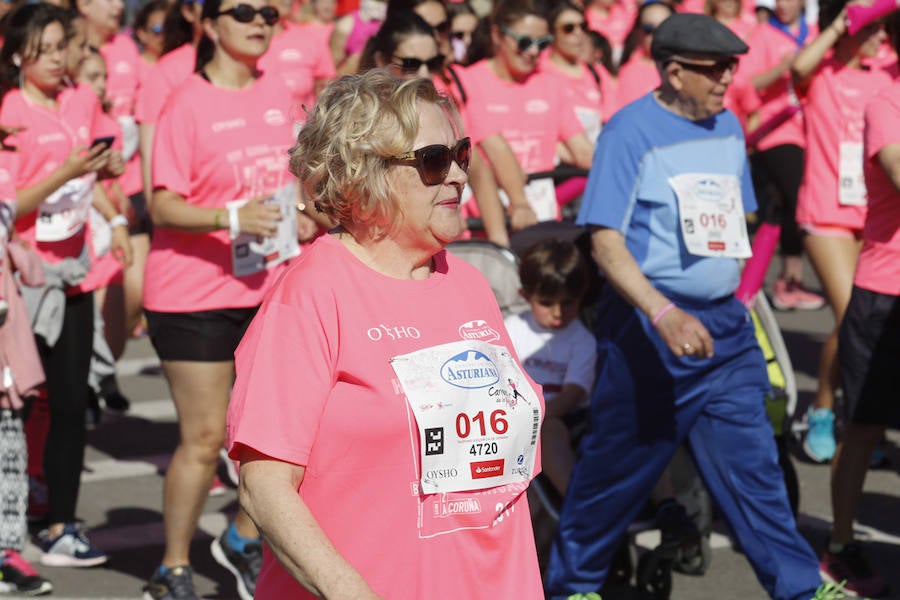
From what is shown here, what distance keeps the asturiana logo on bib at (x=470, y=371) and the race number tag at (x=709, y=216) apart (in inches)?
78.8

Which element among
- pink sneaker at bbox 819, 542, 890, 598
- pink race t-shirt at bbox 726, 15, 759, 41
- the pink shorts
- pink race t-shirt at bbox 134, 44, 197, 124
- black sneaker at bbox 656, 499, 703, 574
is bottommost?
pink sneaker at bbox 819, 542, 890, 598

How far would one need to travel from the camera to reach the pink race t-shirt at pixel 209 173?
5.61 m

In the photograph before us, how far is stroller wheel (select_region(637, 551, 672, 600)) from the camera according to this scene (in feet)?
18.0

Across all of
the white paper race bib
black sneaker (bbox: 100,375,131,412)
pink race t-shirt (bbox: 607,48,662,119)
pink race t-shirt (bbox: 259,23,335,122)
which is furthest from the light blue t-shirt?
pink race t-shirt (bbox: 259,23,335,122)

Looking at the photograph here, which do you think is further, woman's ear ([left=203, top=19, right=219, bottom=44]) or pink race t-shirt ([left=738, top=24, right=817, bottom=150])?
pink race t-shirt ([left=738, top=24, right=817, bottom=150])

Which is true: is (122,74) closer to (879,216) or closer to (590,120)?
(590,120)

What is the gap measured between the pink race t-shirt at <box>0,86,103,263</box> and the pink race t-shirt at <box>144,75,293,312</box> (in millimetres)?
660

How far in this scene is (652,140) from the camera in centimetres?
498

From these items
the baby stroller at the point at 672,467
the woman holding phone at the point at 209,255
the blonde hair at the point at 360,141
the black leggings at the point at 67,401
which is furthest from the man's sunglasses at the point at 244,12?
the blonde hair at the point at 360,141

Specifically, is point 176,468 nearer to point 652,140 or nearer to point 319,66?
point 652,140

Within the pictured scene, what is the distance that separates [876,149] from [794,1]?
17.8ft

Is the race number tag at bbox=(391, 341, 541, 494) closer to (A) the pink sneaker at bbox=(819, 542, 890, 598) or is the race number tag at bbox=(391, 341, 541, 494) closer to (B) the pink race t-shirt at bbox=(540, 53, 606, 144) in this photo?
(A) the pink sneaker at bbox=(819, 542, 890, 598)

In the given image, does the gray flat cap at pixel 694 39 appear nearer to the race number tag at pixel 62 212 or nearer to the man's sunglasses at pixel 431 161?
the man's sunglasses at pixel 431 161

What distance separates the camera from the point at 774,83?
991 centimetres
